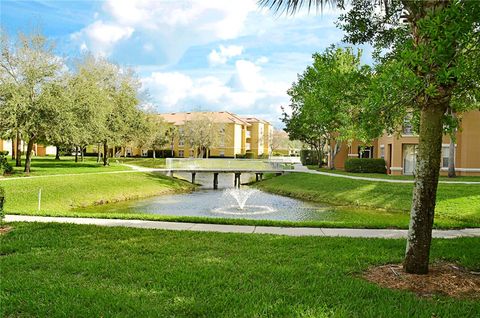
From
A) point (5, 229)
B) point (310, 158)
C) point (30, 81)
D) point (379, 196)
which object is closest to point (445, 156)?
point (379, 196)

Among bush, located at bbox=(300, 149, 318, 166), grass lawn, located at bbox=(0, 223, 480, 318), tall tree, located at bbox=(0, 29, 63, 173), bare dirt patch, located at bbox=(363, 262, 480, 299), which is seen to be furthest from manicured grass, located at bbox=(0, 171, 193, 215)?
bush, located at bbox=(300, 149, 318, 166)

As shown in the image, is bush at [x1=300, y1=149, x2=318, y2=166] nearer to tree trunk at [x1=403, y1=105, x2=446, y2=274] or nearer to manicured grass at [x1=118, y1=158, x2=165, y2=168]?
manicured grass at [x1=118, y1=158, x2=165, y2=168]

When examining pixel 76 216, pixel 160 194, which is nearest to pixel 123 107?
pixel 160 194

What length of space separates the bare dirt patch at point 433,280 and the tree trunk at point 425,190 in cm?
21

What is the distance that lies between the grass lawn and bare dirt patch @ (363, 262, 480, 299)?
24 cm

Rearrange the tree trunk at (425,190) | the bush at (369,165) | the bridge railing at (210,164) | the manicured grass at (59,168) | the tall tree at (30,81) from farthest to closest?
the bridge railing at (210,164)
the bush at (369,165)
the manicured grass at (59,168)
the tall tree at (30,81)
the tree trunk at (425,190)

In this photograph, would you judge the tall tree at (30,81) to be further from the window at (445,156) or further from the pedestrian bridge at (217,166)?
the window at (445,156)

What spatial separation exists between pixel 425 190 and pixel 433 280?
1.21 meters

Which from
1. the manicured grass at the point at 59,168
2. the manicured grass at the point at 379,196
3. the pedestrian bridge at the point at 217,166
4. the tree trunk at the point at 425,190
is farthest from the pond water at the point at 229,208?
the pedestrian bridge at the point at 217,166

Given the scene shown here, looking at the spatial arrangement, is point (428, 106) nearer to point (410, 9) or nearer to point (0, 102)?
point (410, 9)

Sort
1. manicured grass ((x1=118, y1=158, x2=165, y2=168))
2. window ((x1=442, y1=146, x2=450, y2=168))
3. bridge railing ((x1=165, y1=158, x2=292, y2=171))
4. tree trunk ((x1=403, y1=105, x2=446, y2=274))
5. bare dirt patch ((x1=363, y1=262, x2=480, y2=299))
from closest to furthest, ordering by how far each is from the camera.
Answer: bare dirt patch ((x1=363, y1=262, x2=480, y2=299)) < tree trunk ((x1=403, y1=105, x2=446, y2=274)) < window ((x1=442, y1=146, x2=450, y2=168)) < bridge railing ((x1=165, y1=158, x2=292, y2=171)) < manicured grass ((x1=118, y1=158, x2=165, y2=168))

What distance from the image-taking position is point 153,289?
16.1 feet

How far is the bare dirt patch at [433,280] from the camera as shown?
17.0 ft

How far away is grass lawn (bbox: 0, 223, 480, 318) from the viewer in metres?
4.37
